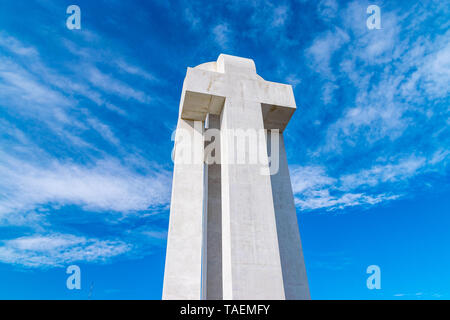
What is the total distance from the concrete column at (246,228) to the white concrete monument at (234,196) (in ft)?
0.09

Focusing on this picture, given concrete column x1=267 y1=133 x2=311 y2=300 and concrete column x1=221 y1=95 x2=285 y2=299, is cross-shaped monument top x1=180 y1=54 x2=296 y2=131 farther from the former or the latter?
concrete column x1=267 y1=133 x2=311 y2=300

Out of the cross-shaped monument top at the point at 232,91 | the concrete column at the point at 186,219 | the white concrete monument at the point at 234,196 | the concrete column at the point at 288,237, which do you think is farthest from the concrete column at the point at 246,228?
the concrete column at the point at 288,237

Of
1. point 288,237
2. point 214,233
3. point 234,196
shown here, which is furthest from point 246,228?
point 214,233

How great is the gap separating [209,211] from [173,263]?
3549 millimetres

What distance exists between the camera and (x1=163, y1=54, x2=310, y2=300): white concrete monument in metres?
7.95

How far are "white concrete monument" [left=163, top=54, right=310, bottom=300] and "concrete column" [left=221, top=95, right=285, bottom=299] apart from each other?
0.03 metres

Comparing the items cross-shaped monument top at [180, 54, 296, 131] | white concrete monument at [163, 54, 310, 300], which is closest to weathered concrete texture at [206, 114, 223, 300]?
white concrete monument at [163, 54, 310, 300]

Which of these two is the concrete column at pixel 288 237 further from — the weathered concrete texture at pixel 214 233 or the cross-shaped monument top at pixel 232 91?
the weathered concrete texture at pixel 214 233

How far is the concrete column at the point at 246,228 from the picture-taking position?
24.7 ft

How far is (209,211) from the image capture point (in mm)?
13156
